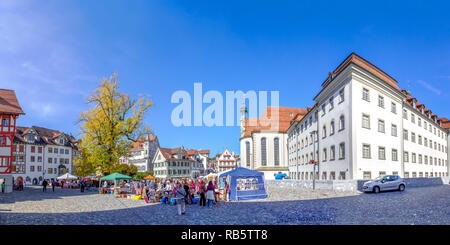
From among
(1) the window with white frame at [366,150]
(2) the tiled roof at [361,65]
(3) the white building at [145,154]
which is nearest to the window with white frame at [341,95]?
(2) the tiled roof at [361,65]

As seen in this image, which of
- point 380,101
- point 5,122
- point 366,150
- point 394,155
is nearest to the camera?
point 366,150

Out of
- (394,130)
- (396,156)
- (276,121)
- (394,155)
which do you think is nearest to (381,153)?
(394,155)

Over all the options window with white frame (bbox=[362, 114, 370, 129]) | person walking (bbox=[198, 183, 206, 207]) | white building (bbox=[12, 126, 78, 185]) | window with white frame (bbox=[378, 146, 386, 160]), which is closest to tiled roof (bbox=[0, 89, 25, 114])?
person walking (bbox=[198, 183, 206, 207])

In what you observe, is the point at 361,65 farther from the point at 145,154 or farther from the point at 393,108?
the point at 145,154

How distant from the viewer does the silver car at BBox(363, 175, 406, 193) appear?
24469mm

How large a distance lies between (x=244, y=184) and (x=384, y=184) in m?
11.8

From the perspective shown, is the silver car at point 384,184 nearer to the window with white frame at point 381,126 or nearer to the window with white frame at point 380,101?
the window with white frame at point 381,126

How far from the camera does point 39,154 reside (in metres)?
72.5

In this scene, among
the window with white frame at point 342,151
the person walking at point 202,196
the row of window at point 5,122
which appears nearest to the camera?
the person walking at point 202,196

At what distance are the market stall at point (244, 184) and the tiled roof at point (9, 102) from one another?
24831 millimetres

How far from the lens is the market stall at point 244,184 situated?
2227cm

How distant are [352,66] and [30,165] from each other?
71.3m

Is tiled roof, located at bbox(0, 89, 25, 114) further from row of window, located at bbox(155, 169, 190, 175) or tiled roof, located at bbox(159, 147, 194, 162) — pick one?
row of window, located at bbox(155, 169, 190, 175)

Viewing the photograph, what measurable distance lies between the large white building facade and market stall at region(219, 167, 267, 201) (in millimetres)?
10719
